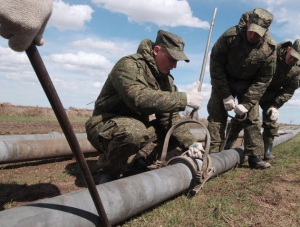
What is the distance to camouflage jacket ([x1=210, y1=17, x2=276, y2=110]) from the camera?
405cm

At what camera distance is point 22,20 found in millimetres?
1211

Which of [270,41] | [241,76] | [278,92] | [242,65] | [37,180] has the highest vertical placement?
[270,41]

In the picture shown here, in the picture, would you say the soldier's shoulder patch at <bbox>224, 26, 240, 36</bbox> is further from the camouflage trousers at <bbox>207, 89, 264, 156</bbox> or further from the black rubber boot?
the black rubber boot

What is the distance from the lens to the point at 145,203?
7.45 ft

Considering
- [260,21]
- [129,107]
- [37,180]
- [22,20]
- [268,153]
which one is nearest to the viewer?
[22,20]

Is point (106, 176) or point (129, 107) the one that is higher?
point (129, 107)

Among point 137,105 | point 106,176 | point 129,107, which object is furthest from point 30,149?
point 137,105

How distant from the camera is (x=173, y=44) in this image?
3035 mm

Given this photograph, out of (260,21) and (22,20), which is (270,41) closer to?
(260,21)

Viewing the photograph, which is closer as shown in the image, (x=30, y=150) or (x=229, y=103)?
(x=30, y=150)

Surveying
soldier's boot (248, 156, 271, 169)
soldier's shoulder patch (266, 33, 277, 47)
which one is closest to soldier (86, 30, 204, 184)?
soldier's boot (248, 156, 271, 169)

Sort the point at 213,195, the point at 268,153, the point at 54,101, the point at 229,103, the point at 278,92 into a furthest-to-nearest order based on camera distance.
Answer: the point at 278,92, the point at 268,153, the point at 229,103, the point at 213,195, the point at 54,101

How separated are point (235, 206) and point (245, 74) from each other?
2.18m

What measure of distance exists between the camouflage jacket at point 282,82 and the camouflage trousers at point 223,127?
1.12m
